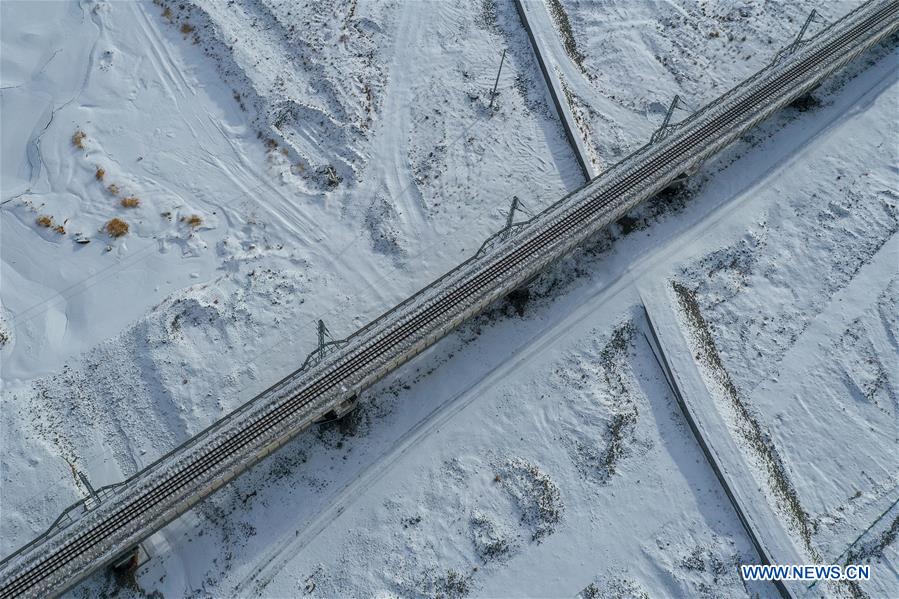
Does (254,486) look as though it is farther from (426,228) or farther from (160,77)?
(160,77)

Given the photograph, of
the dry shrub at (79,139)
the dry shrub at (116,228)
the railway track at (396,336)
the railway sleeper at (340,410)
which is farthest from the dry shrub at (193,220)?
the railway sleeper at (340,410)

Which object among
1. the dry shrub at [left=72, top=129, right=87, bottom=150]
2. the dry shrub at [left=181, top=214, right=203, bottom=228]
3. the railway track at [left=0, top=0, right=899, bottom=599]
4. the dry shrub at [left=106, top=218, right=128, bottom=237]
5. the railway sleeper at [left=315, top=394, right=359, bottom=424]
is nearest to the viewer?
the railway track at [left=0, top=0, right=899, bottom=599]

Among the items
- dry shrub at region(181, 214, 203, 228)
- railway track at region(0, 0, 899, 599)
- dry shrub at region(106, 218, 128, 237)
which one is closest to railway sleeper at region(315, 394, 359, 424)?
railway track at region(0, 0, 899, 599)

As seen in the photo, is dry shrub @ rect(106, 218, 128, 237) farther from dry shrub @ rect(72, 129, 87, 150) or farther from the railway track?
the railway track

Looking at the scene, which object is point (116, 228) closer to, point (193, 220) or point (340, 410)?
point (193, 220)

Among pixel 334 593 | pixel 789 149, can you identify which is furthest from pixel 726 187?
pixel 334 593

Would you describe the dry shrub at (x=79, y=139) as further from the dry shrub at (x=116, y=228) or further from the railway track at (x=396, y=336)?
the railway track at (x=396, y=336)
